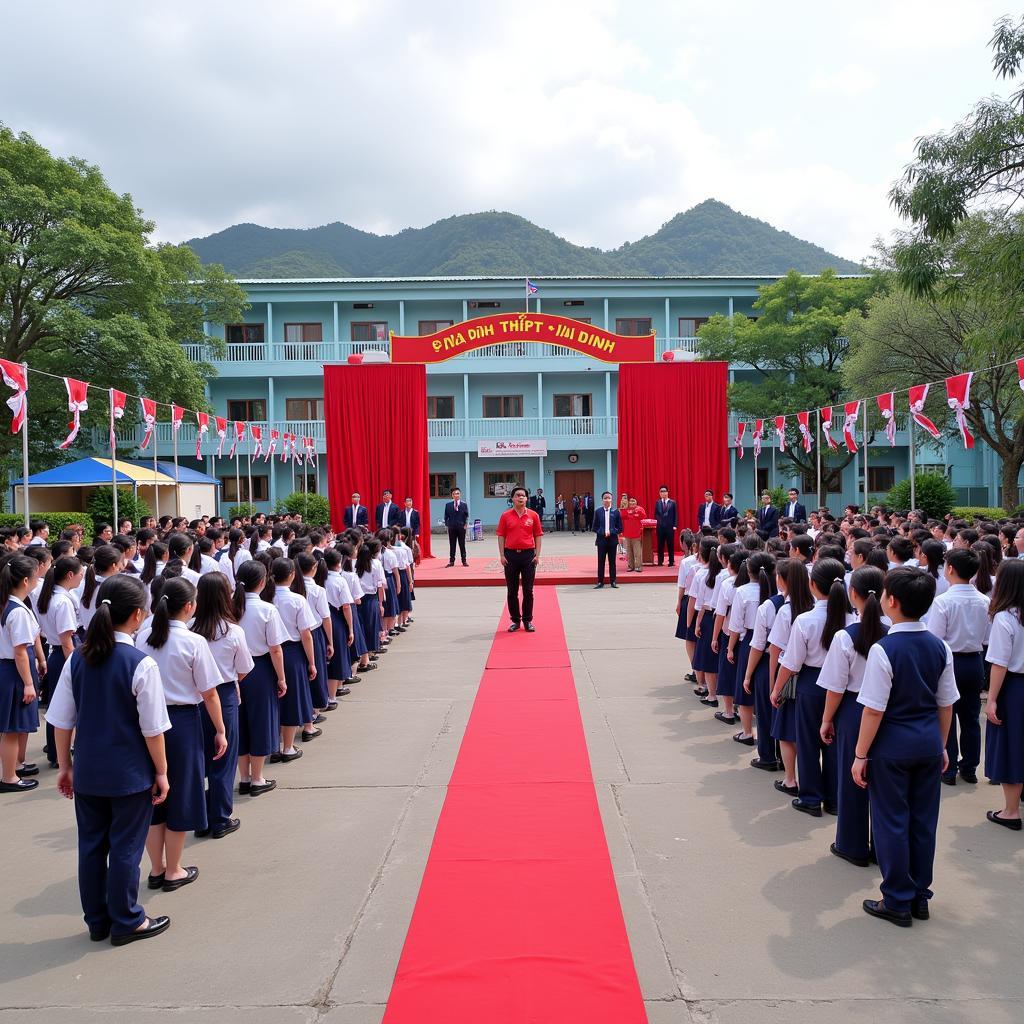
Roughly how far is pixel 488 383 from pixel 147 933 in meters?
28.2

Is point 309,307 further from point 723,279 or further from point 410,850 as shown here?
point 410,850

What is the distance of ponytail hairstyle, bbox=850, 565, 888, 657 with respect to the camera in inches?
134

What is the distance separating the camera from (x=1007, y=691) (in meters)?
3.97

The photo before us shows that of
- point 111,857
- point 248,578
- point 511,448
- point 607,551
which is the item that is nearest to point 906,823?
point 111,857

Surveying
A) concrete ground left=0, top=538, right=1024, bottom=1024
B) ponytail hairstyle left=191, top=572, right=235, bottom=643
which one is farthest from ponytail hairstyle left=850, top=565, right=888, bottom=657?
ponytail hairstyle left=191, top=572, right=235, bottom=643

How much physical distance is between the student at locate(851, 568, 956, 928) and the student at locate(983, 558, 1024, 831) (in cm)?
98

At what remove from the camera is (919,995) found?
2.61 meters

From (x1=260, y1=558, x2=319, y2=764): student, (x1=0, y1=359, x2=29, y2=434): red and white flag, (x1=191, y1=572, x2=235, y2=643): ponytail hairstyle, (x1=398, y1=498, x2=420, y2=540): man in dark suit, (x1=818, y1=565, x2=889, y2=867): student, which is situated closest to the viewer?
(x1=818, y1=565, x2=889, y2=867): student

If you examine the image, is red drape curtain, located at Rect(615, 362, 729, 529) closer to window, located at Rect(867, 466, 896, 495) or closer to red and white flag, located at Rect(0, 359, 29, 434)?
red and white flag, located at Rect(0, 359, 29, 434)

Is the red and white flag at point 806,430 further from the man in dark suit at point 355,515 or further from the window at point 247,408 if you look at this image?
the window at point 247,408

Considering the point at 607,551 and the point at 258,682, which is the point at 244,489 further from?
the point at 258,682

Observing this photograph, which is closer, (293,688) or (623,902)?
(623,902)

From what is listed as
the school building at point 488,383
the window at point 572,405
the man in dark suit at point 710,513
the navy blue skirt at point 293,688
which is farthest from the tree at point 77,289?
the navy blue skirt at point 293,688

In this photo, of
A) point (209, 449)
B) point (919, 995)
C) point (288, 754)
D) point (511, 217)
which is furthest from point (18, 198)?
point (511, 217)
